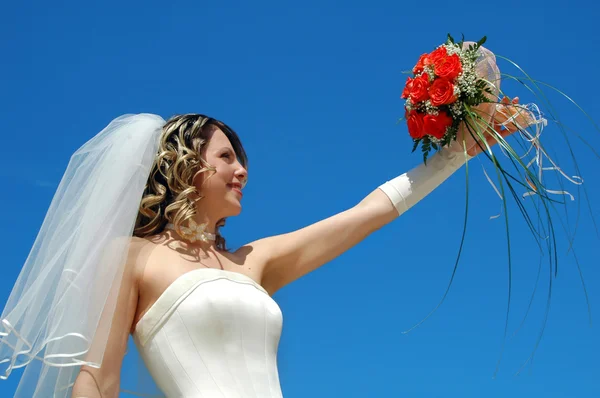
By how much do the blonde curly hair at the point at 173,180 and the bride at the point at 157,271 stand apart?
0.01 m

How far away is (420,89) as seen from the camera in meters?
6.57

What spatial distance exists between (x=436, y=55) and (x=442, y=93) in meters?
0.40

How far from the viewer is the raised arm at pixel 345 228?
6.37m

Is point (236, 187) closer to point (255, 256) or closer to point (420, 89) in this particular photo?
point (255, 256)

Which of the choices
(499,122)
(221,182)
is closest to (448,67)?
(499,122)

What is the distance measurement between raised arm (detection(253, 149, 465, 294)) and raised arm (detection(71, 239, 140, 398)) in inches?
43.6

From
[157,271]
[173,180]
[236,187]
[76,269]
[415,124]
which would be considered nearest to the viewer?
[76,269]

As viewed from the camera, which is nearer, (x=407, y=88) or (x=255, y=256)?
(x=255, y=256)

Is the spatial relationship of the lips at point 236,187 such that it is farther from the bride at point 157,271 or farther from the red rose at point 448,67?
the red rose at point 448,67

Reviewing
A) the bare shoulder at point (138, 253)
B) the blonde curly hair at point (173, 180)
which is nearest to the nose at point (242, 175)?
the blonde curly hair at point (173, 180)

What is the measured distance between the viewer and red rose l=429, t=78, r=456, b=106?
6.39 m

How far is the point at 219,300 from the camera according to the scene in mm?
5480

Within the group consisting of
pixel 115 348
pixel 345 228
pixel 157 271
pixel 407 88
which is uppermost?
pixel 407 88

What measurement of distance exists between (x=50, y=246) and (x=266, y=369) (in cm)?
164
